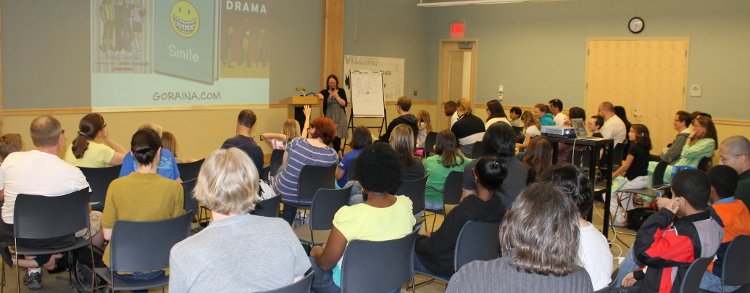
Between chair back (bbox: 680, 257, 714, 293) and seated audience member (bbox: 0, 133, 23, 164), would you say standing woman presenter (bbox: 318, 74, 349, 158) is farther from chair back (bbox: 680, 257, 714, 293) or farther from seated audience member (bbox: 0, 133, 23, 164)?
chair back (bbox: 680, 257, 714, 293)

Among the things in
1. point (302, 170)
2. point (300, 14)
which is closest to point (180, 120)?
point (300, 14)

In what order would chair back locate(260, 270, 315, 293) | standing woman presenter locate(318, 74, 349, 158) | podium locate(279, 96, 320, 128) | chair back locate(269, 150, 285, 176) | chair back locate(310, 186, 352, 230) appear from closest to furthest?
1. chair back locate(260, 270, 315, 293)
2. chair back locate(310, 186, 352, 230)
3. chair back locate(269, 150, 285, 176)
4. podium locate(279, 96, 320, 128)
5. standing woman presenter locate(318, 74, 349, 158)

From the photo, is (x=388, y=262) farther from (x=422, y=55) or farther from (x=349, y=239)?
(x=422, y=55)

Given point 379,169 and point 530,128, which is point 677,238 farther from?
point 530,128

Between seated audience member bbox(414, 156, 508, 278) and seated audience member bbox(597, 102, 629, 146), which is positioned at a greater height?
seated audience member bbox(597, 102, 629, 146)

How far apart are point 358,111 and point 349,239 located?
7942 millimetres

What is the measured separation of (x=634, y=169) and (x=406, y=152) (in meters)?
2.65

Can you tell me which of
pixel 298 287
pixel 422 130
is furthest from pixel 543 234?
pixel 422 130

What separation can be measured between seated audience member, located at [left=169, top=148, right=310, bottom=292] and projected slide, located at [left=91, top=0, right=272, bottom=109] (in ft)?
19.4

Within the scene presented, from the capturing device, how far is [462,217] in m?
3.04

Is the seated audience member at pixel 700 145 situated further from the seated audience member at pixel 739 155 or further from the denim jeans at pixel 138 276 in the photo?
the denim jeans at pixel 138 276

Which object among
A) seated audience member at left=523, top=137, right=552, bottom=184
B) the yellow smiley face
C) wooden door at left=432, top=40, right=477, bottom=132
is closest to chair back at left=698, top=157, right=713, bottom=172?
seated audience member at left=523, top=137, right=552, bottom=184

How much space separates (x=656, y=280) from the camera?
286cm

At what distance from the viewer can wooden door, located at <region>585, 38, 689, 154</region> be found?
9867 mm
